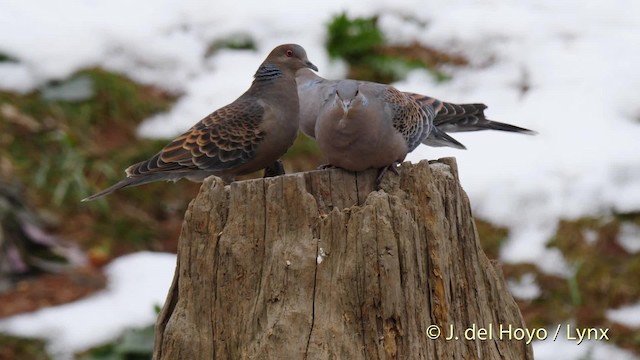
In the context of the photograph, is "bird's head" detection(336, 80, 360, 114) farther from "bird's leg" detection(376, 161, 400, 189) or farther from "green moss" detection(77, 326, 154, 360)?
"green moss" detection(77, 326, 154, 360)

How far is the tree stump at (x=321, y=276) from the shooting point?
12.0 feet

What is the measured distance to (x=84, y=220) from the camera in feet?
23.2

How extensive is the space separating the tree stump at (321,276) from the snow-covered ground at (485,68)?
8.84 feet

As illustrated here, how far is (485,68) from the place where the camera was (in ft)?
28.9

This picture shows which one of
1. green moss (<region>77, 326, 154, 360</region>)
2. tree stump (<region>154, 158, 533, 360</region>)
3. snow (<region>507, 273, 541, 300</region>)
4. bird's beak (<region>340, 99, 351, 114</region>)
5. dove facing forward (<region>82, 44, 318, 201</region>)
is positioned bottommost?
tree stump (<region>154, 158, 533, 360</region>)

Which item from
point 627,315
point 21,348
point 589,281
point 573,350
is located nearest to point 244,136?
point 21,348

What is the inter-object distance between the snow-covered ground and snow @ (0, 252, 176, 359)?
0.11 ft

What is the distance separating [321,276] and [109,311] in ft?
9.83

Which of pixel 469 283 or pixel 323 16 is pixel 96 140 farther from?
pixel 469 283

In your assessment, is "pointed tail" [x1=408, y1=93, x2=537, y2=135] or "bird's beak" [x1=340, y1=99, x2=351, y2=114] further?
"pointed tail" [x1=408, y1=93, x2=537, y2=135]

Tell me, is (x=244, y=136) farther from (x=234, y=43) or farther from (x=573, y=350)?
(x=234, y=43)

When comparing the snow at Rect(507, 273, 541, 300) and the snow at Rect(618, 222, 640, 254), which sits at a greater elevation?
the snow at Rect(618, 222, 640, 254)

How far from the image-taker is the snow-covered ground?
23.7ft

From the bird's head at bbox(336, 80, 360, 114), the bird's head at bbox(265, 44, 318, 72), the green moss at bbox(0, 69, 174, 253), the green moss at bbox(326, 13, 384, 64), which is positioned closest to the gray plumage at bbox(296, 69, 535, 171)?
the bird's head at bbox(336, 80, 360, 114)
